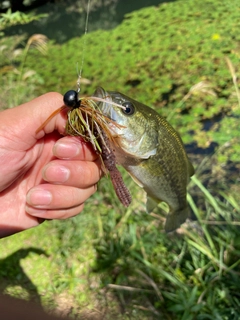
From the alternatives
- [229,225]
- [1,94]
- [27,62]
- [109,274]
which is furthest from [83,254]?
[27,62]

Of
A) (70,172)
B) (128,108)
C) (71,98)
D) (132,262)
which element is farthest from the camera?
(132,262)

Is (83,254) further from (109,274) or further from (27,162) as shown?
(27,162)

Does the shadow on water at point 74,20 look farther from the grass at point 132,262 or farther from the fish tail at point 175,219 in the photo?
the fish tail at point 175,219

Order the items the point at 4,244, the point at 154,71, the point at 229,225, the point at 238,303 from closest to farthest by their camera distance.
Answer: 1. the point at 238,303
2. the point at 229,225
3. the point at 4,244
4. the point at 154,71

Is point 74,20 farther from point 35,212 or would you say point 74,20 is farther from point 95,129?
point 95,129

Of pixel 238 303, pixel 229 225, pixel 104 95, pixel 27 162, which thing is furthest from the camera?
pixel 229 225

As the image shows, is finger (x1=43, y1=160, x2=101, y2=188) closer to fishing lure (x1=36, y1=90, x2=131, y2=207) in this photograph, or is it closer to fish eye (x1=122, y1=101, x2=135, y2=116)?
fishing lure (x1=36, y1=90, x2=131, y2=207)

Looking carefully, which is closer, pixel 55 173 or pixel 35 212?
pixel 55 173

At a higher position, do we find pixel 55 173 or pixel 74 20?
pixel 55 173

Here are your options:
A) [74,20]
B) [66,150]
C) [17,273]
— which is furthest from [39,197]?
[74,20]
